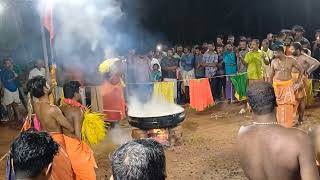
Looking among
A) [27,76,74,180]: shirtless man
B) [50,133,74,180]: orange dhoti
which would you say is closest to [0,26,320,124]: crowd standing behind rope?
[27,76,74,180]: shirtless man

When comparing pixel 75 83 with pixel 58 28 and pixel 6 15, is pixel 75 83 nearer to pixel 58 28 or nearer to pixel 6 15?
pixel 58 28

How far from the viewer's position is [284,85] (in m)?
8.38

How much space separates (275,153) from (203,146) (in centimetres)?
539

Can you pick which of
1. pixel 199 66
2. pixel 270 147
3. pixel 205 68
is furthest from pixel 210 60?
pixel 270 147

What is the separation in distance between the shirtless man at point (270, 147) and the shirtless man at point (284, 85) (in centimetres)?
493

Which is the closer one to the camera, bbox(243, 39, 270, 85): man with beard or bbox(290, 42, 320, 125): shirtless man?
bbox(290, 42, 320, 125): shirtless man

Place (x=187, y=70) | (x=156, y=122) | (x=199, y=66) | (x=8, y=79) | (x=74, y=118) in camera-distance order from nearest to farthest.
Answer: (x=74, y=118) < (x=156, y=122) < (x=8, y=79) < (x=199, y=66) < (x=187, y=70)

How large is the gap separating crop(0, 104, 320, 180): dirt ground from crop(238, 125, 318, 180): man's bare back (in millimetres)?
3150

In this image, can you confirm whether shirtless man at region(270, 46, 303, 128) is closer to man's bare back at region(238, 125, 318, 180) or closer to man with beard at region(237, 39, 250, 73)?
man with beard at region(237, 39, 250, 73)

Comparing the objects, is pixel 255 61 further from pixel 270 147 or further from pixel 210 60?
pixel 270 147

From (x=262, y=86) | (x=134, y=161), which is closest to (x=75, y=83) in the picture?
(x=262, y=86)

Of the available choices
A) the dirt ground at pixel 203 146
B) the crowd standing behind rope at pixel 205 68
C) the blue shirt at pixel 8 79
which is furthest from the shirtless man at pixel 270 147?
the blue shirt at pixel 8 79

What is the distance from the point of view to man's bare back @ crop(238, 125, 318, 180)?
10.3 ft

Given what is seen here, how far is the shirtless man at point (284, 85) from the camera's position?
8.29m
